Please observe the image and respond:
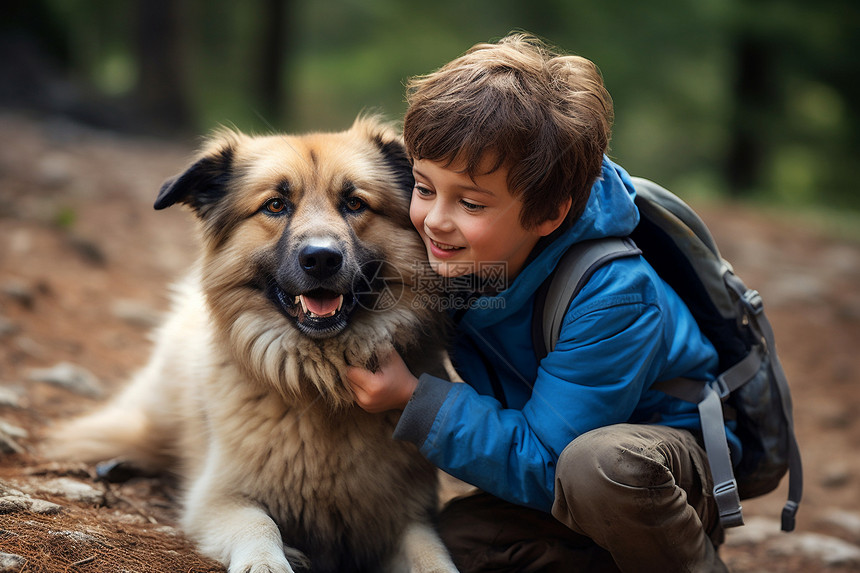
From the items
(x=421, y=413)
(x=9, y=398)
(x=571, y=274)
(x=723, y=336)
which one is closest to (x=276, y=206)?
(x=421, y=413)

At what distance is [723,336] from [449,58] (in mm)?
10951

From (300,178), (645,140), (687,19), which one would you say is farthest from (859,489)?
(645,140)

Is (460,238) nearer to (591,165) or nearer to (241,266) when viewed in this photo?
(591,165)

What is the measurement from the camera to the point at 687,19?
11.3m

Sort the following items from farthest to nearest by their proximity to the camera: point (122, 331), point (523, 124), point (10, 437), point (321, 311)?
point (122, 331)
point (10, 437)
point (321, 311)
point (523, 124)

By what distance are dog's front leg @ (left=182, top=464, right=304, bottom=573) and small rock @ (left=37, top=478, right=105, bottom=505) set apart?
334 millimetres

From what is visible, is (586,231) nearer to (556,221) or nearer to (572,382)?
(556,221)

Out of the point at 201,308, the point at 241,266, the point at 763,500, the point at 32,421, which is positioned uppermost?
the point at 241,266

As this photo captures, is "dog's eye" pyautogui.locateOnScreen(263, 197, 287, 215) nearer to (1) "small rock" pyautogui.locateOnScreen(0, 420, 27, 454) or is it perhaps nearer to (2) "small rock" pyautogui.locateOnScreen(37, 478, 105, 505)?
(2) "small rock" pyautogui.locateOnScreen(37, 478, 105, 505)

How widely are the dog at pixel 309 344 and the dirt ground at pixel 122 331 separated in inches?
12.8

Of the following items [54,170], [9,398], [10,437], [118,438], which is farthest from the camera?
[54,170]

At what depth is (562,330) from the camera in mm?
2301

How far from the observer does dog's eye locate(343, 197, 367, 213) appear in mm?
2646

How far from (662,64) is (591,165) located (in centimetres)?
1077
